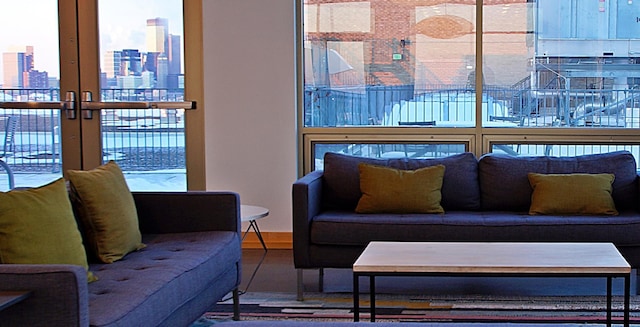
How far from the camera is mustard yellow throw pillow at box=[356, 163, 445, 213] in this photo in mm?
4586

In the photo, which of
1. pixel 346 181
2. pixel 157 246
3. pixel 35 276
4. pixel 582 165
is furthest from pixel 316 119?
pixel 35 276

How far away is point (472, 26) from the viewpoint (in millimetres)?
5664

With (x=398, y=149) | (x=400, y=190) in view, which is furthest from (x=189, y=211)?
(x=398, y=149)

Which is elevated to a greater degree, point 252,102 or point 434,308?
point 252,102

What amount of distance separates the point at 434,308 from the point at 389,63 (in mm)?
2262

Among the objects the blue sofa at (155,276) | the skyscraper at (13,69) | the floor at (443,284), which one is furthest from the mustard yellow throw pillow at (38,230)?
the skyscraper at (13,69)

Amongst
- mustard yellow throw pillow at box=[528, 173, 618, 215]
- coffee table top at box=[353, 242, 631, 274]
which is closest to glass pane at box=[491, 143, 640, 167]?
mustard yellow throw pillow at box=[528, 173, 618, 215]

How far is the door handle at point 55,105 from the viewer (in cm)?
586

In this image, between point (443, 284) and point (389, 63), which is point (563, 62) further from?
point (443, 284)

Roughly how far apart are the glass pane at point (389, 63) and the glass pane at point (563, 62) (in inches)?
6.4

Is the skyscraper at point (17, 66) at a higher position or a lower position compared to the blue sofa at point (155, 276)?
higher

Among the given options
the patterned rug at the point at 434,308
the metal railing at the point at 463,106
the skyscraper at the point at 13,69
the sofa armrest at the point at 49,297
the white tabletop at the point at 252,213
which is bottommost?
the patterned rug at the point at 434,308

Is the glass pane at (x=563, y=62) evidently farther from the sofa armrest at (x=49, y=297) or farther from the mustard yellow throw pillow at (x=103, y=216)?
the sofa armrest at (x=49, y=297)

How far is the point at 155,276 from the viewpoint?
2.96m
